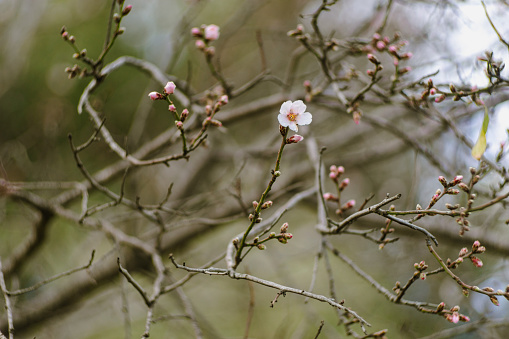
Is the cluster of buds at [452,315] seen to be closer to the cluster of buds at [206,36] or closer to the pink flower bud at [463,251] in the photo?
the pink flower bud at [463,251]

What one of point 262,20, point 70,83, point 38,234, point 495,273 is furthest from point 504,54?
point 70,83

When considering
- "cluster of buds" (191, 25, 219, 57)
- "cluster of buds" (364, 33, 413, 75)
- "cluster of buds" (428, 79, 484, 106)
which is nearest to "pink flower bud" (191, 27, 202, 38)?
"cluster of buds" (191, 25, 219, 57)

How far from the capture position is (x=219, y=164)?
4.12 metres

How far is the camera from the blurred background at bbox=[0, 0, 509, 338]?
2893mm

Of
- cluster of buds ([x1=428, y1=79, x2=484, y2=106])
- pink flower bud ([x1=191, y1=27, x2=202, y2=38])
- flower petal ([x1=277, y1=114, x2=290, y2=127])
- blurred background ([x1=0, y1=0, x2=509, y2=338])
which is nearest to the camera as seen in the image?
flower petal ([x1=277, y1=114, x2=290, y2=127])

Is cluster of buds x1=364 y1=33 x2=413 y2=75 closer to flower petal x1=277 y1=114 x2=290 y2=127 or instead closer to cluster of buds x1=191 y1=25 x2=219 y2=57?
cluster of buds x1=191 y1=25 x2=219 y2=57

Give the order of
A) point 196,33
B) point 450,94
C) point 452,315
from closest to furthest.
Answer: point 452,315, point 450,94, point 196,33

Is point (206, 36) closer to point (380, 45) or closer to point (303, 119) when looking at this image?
point (380, 45)

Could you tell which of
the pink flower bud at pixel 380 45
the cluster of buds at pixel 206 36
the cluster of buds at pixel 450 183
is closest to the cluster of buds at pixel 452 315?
the cluster of buds at pixel 450 183

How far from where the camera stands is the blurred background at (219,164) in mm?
2893

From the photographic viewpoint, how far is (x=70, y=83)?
4305 mm

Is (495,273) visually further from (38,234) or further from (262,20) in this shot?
(262,20)

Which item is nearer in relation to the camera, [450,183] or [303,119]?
[303,119]

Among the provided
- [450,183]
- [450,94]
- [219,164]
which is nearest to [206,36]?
[450,94]
